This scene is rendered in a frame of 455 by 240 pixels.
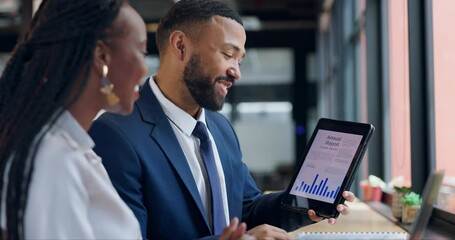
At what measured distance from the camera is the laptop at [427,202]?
1.10 m

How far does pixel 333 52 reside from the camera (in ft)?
28.2

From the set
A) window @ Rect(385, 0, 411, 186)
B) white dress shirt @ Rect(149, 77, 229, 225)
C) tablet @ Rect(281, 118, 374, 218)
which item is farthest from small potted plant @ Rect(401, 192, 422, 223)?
white dress shirt @ Rect(149, 77, 229, 225)

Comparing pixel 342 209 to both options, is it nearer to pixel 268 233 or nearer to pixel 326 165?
pixel 326 165

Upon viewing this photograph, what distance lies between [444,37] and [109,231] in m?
2.20

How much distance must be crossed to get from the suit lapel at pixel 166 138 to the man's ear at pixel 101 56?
621 millimetres

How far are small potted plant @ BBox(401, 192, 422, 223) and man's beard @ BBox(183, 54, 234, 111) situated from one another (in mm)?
1259

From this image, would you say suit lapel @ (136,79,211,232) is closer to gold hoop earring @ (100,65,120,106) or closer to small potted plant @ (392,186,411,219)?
→ gold hoop earring @ (100,65,120,106)

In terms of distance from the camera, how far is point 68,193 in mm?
980

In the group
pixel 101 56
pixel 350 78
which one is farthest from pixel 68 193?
pixel 350 78

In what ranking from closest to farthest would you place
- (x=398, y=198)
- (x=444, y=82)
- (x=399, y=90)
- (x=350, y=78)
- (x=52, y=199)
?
1. (x=52, y=199)
2. (x=444, y=82)
3. (x=398, y=198)
4. (x=399, y=90)
5. (x=350, y=78)

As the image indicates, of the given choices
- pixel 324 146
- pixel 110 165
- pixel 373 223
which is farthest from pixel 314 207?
pixel 373 223

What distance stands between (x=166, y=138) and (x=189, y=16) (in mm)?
381

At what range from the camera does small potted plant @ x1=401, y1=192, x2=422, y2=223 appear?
2.78 meters

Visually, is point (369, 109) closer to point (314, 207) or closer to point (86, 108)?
point (314, 207)
